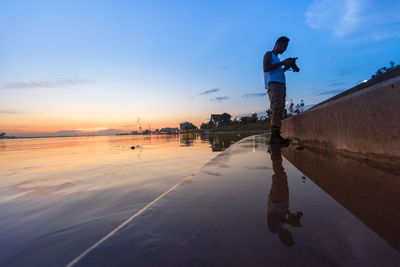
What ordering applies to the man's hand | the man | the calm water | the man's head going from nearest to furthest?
the calm water < the man's hand < the man's head < the man

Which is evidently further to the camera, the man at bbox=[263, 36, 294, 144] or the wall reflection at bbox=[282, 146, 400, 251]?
the man at bbox=[263, 36, 294, 144]

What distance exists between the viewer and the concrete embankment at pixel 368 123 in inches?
64.1

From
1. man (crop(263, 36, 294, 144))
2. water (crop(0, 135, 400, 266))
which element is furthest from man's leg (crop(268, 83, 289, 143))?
water (crop(0, 135, 400, 266))

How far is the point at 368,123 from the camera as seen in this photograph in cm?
194

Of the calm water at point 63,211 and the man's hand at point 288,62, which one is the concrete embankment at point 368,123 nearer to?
the man's hand at point 288,62

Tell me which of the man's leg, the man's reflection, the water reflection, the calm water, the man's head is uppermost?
the man's head

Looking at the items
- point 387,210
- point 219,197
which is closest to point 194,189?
point 219,197

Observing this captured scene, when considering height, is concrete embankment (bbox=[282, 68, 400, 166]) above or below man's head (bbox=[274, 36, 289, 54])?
below

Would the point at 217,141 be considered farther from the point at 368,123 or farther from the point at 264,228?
the point at 264,228

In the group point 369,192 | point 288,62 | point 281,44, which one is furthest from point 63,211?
point 281,44

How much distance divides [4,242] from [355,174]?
255 centimetres

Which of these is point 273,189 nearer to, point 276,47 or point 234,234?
point 234,234

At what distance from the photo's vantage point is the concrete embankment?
64.1 inches

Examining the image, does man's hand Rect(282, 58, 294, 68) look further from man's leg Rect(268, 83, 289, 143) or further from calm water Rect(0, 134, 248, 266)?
calm water Rect(0, 134, 248, 266)
